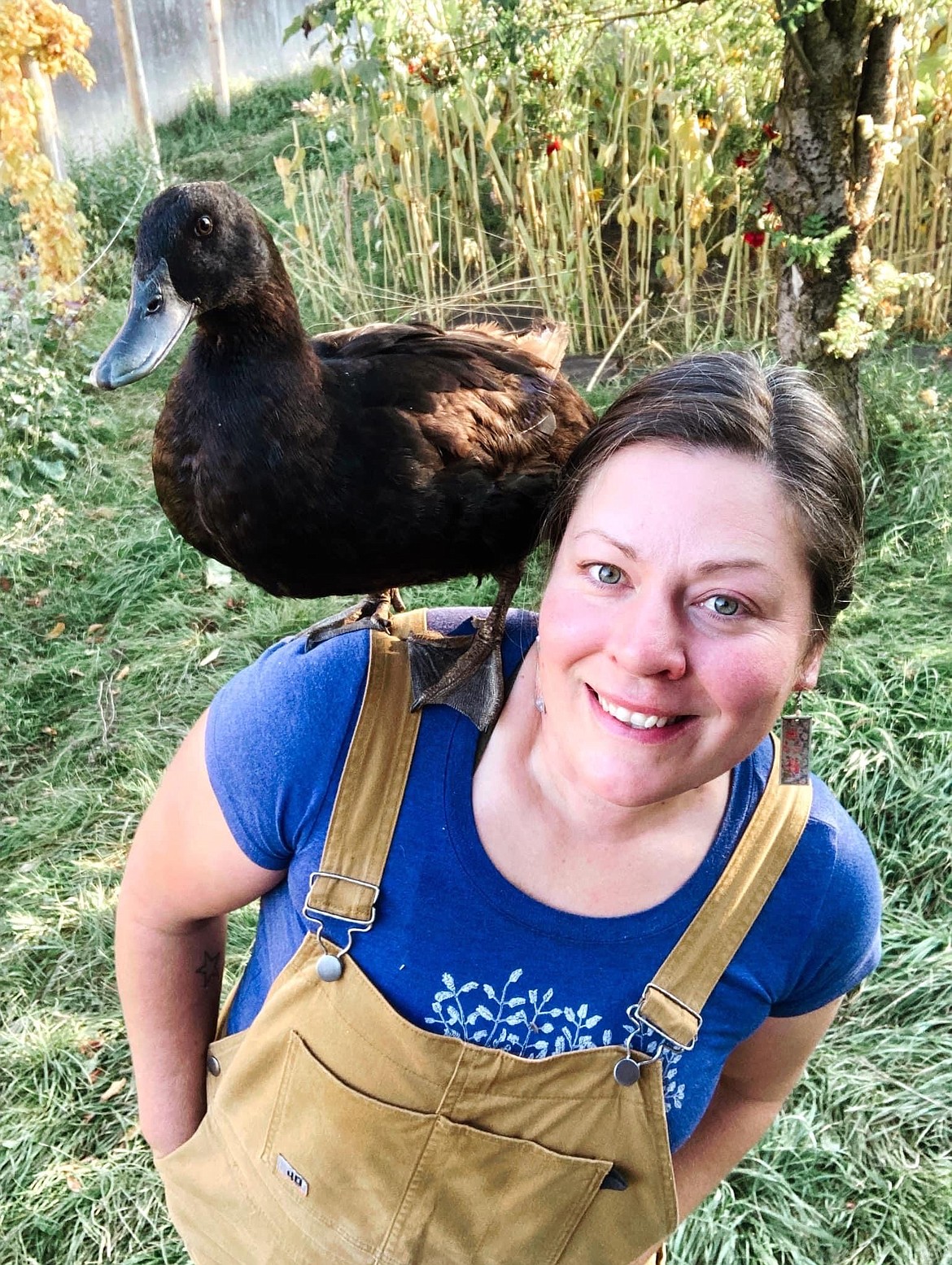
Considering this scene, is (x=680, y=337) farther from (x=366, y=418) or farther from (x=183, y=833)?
(x=183, y=833)

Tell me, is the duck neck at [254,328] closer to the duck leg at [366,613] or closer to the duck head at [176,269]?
the duck head at [176,269]

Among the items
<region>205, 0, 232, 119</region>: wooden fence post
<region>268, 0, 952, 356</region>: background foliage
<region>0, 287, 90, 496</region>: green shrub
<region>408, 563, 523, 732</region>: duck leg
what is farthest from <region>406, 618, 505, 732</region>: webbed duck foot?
<region>205, 0, 232, 119</region>: wooden fence post

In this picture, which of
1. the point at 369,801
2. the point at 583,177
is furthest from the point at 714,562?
the point at 583,177

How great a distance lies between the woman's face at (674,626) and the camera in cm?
85

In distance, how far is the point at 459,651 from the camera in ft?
3.76

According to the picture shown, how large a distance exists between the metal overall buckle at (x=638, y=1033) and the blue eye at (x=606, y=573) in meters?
0.36

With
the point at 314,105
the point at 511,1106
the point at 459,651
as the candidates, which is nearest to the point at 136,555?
the point at 314,105

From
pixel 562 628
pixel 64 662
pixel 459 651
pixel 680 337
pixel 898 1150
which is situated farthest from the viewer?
pixel 680 337

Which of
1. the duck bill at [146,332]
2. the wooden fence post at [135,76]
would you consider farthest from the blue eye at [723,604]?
the wooden fence post at [135,76]

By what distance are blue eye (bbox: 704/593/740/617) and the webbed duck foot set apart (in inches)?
9.9

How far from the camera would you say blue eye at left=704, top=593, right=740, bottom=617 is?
2.82 feet

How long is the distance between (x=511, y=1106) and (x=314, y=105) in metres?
4.53

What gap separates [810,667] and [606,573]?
249 mm

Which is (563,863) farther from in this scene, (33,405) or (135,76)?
(135,76)
